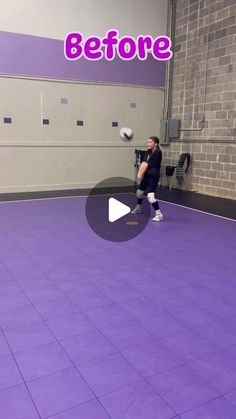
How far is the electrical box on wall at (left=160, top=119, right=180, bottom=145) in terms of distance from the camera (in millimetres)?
10227

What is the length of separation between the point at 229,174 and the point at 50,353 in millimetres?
7313

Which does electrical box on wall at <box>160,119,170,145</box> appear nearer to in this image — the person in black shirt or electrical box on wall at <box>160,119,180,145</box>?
electrical box on wall at <box>160,119,180,145</box>

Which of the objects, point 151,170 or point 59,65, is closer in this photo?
point 151,170

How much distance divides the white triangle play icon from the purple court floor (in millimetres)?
1343

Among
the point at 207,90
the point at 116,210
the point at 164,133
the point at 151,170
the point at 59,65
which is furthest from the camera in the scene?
the point at 164,133

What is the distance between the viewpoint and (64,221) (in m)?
6.09

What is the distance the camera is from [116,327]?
2.83 m

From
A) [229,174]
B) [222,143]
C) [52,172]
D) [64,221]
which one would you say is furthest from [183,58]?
[64,221]

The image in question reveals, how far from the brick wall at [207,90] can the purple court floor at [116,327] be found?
4.25 metres

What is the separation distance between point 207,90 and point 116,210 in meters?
4.36

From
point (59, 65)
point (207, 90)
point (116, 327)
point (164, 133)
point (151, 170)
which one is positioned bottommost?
point (116, 327)
